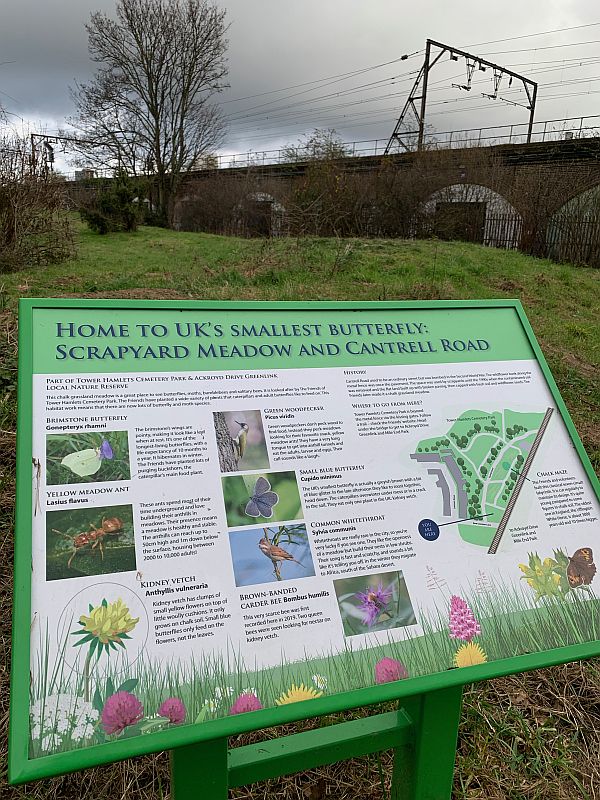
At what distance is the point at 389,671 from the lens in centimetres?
116

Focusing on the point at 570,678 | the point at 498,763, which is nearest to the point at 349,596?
the point at 498,763

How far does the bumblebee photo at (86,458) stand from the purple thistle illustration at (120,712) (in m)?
0.39

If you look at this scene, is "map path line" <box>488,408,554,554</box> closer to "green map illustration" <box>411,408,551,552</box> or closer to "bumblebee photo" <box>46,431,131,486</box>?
"green map illustration" <box>411,408,551,552</box>

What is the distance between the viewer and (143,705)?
1.02m

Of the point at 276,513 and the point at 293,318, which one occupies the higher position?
the point at 293,318

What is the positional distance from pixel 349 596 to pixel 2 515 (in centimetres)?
196

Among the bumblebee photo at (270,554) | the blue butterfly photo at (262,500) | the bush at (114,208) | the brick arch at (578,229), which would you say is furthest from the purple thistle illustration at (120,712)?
the bush at (114,208)

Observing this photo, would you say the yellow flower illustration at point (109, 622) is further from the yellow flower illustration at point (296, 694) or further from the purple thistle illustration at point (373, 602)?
the purple thistle illustration at point (373, 602)

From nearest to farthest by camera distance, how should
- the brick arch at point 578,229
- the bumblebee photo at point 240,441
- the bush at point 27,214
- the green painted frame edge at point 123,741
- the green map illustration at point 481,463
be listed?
the green painted frame edge at point 123,741 < the bumblebee photo at point 240,441 < the green map illustration at point 481,463 < the bush at point 27,214 < the brick arch at point 578,229

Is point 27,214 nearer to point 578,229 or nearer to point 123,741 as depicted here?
point 123,741

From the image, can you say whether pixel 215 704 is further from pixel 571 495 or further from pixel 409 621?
pixel 571 495

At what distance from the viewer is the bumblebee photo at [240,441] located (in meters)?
1.27

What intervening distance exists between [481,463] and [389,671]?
0.54 meters


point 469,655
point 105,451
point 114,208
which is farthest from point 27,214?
point 469,655
